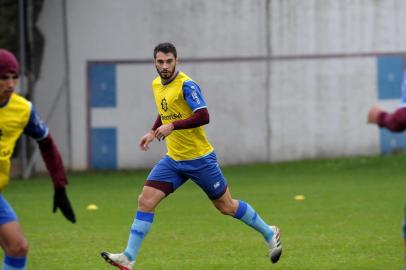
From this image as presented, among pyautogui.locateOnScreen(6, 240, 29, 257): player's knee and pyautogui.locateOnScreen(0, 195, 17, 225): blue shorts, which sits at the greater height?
pyautogui.locateOnScreen(0, 195, 17, 225): blue shorts

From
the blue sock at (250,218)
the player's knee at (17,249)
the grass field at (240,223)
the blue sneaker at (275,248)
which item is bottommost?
the grass field at (240,223)

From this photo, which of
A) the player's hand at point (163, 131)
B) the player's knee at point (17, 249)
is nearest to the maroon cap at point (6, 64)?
the player's knee at point (17, 249)

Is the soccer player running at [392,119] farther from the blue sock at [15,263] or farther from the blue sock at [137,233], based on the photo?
the blue sock at [137,233]

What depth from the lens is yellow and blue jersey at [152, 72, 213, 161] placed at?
9.83 m

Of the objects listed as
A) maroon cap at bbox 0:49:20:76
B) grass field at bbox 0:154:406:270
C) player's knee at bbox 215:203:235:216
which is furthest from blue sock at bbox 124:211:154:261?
maroon cap at bbox 0:49:20:76

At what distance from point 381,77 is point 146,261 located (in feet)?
46.8

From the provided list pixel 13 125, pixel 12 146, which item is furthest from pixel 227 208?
pixel 13 125

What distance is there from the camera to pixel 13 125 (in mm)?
7574

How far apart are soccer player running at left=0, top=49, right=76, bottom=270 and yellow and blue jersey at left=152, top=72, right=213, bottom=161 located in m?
2.27

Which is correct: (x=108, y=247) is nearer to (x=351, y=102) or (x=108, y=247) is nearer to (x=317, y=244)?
(x=317, y=244)

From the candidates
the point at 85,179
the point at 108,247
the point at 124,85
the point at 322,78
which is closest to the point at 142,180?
the point at 85,179

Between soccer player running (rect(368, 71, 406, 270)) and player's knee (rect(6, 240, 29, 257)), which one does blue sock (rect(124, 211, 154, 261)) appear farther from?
soccer player running (rect(368, 71, 406, 270))

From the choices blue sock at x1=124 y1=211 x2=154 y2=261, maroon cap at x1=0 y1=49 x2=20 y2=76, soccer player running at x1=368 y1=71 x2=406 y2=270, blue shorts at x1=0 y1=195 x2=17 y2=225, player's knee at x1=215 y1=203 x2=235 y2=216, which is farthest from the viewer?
player's knee at x1=215 y1=203 x2=235 y2=216

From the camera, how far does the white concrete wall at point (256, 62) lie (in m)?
23.7
